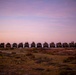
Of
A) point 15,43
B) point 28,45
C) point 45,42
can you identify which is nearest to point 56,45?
point 45,42

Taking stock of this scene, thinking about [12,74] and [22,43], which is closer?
[12,74]

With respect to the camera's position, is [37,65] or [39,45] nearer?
[37,65]

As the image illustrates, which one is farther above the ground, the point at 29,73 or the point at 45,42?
the point at 45,42

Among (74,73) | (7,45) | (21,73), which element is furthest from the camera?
(7,45)

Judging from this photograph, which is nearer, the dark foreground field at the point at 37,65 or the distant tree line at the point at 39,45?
the dark foreground field at the point at 37,65

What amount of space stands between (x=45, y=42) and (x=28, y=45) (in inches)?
177

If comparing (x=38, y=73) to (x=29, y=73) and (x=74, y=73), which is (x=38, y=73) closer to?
(x=29, y=73)

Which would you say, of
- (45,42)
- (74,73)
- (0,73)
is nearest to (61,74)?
(74,73)

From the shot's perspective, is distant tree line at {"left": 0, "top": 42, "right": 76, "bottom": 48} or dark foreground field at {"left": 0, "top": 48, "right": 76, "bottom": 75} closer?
dark foreground field at {"left": 0, "top": 48, "right": 76, "bottom": 75}

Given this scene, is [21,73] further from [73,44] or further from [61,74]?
[73,44]

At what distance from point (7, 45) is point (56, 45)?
12871mm

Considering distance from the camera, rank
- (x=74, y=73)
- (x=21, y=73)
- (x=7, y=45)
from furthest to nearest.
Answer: (x=7, y=45) → (x=21, y=73) → (x=74, y=73)

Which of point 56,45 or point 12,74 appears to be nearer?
point 12,74

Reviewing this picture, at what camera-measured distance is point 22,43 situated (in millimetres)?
47594
